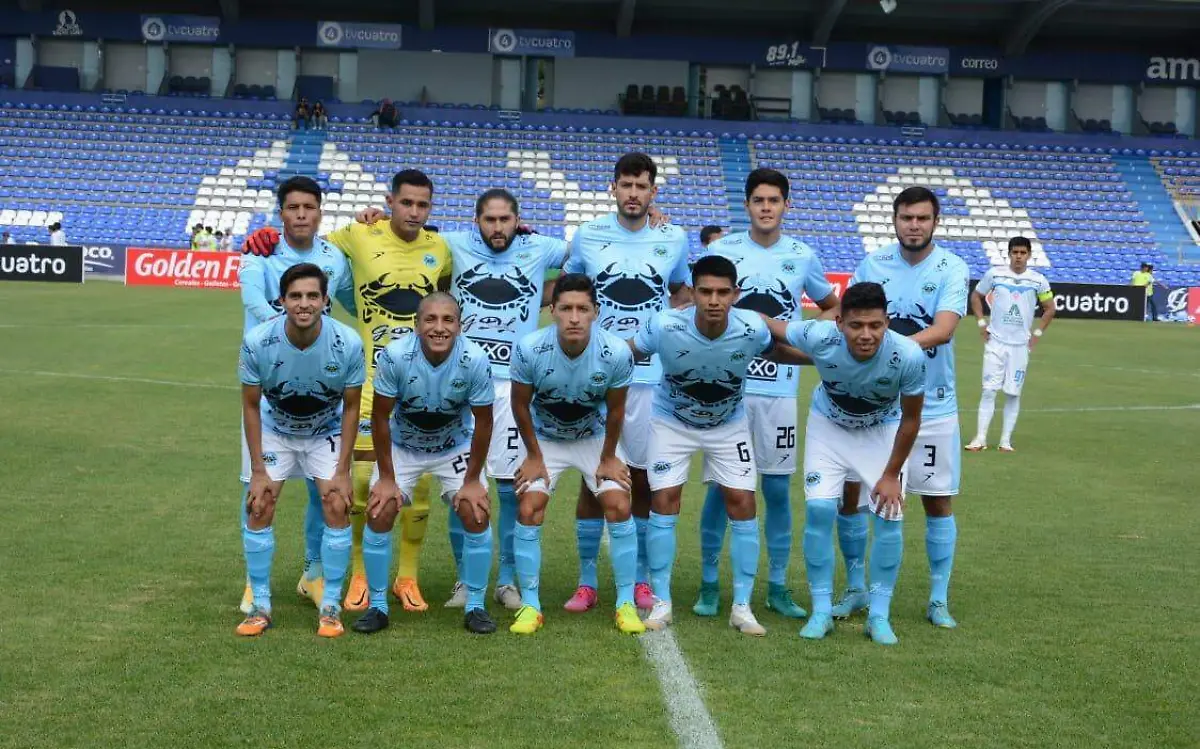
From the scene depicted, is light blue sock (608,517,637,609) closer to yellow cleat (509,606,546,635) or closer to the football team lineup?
the football team lineup

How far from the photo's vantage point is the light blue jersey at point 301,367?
6.83 meters

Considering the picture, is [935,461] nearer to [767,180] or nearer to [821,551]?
[821,551]

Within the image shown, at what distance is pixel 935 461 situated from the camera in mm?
7430

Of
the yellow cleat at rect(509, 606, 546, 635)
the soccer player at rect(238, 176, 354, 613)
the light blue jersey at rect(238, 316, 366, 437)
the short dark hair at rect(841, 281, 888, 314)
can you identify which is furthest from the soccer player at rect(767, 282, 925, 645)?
the soccer player at rect(238, 176, 354, 613)

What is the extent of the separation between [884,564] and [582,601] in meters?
1.62

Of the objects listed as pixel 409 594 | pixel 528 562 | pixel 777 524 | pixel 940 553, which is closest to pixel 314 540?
pixel 409 594

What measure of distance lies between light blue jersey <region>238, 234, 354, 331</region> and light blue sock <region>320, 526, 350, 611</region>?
1235 millimetres

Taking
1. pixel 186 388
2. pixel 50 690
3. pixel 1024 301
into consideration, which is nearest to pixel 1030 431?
pixel 1024 301

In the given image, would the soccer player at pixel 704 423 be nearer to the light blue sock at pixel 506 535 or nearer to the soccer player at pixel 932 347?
the soccer player at pixel 932 347

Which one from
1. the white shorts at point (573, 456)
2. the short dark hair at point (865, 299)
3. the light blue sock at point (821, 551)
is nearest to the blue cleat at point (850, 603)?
the light blue sock at point (821, 551)

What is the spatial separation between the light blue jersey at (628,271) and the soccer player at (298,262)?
1368mm

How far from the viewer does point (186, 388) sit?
17.4m

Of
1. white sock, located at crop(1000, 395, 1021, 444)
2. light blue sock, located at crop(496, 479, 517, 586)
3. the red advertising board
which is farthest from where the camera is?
the red advertising board

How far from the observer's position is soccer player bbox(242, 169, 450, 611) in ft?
25.1
